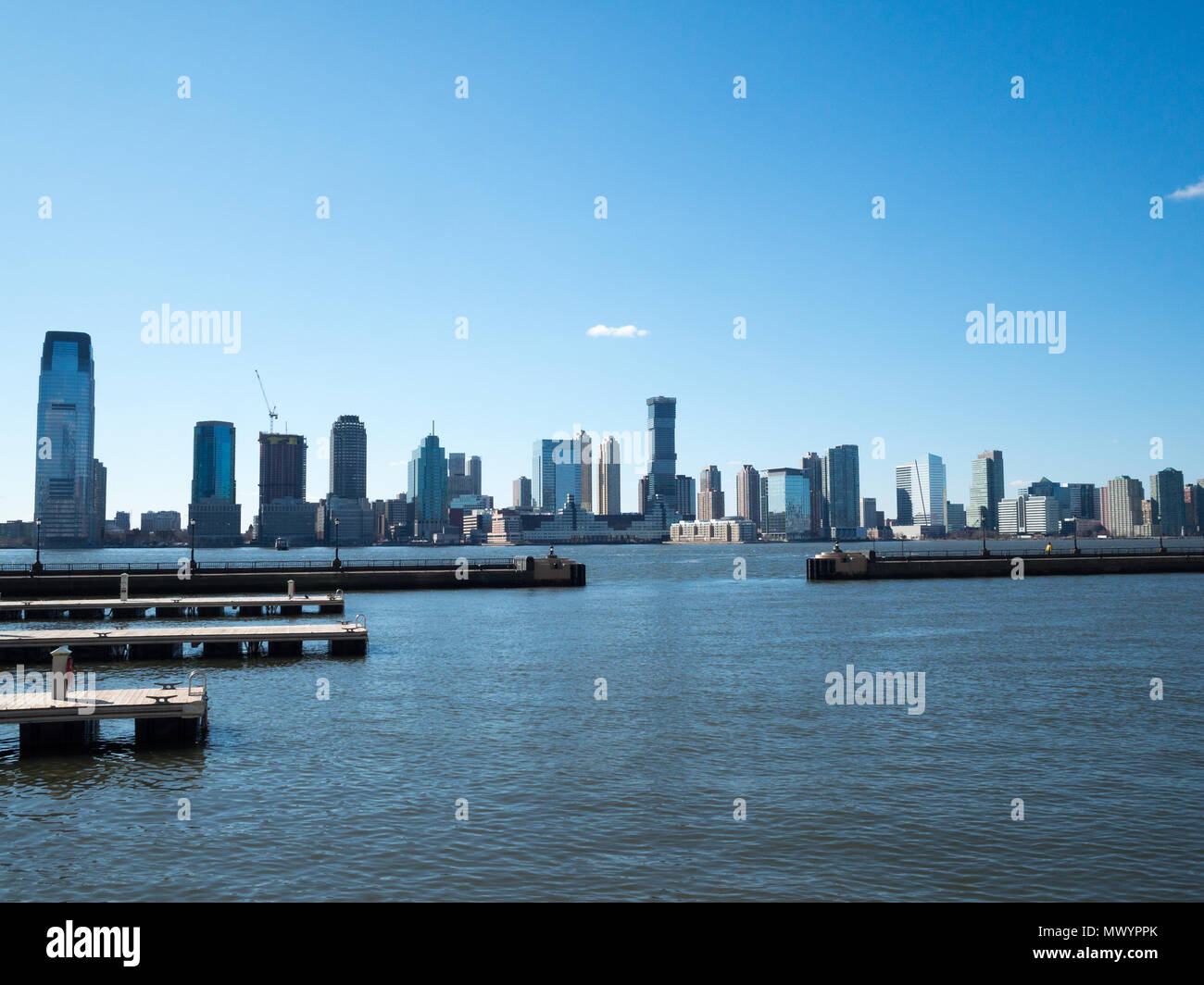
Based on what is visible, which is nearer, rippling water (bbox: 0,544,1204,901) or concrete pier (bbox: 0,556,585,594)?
rippling water (bbox: 0,544,1204,901)

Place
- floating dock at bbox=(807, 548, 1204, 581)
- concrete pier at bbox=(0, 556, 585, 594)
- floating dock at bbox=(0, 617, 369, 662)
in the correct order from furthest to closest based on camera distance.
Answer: floating dock at bbox=(807, 548, 1204, 581), concrete pier at bbox=(0, 556, 585, 594), floating dock at bbox=(0, 617, 369, 662)

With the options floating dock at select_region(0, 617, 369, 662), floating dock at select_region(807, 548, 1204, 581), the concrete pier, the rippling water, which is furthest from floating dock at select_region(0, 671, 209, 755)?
floating dock at select_region(807, 548, 1204, 581)

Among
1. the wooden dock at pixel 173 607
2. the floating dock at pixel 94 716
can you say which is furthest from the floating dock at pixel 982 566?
the floating dock at pixel 94 716

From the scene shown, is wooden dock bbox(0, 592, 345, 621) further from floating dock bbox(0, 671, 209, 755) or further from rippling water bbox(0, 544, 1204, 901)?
floating dock bbox(0, 671, 209, 755)

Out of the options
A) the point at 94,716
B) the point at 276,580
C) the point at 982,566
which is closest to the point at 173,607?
the point at 276,580

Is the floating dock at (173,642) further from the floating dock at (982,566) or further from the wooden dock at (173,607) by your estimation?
the floating dock at (982,566)

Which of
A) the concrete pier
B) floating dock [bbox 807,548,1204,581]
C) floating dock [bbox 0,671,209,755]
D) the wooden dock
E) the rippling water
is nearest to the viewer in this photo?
the rippling water
